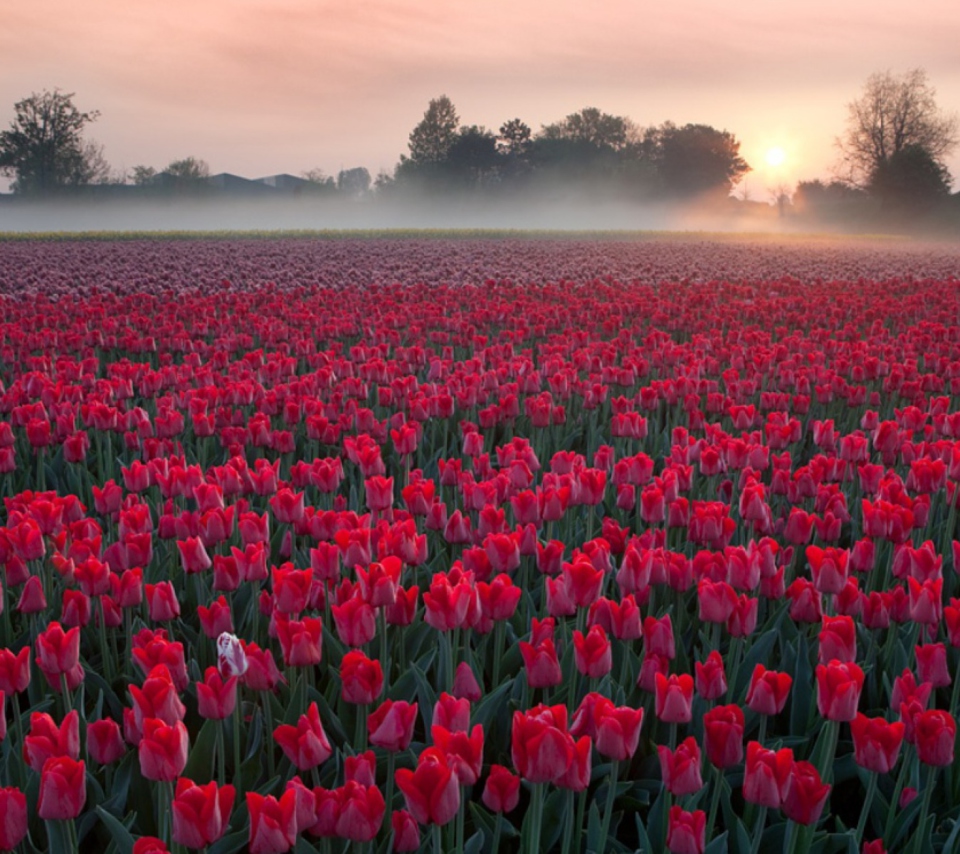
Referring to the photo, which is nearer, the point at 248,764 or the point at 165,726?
the point at 165,726

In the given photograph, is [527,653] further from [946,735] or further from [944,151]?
[944,151]

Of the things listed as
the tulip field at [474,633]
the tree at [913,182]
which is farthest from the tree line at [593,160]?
the tulip field at [474,633]

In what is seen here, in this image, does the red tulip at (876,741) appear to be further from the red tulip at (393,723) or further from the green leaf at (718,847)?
the red tulip at (393,723)

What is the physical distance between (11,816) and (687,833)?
Answer: 3.84 ft

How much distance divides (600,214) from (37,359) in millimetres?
80060

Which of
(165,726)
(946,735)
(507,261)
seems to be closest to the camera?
(165,726)

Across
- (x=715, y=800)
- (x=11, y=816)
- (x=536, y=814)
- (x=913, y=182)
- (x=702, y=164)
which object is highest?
(x=702, y=164)

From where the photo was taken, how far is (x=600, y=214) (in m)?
83.5

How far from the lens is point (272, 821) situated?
155 centimetres

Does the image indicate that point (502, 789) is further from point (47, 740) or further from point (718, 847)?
point (47, 740)

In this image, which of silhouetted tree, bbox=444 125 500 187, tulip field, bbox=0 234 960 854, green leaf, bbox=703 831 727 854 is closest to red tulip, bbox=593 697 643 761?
Answer: tulip field, bbox=0 234 960 854

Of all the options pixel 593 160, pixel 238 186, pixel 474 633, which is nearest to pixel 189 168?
pixel 238 186

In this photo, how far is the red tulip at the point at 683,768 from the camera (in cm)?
178

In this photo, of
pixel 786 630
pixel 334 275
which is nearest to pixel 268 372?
pixel 786 630
